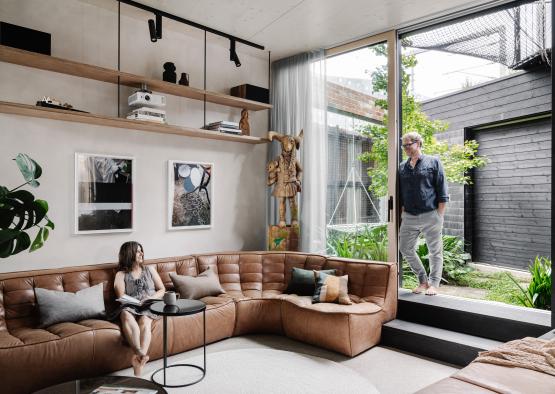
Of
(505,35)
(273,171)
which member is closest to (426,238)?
(273,171)

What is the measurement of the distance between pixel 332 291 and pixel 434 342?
3.01 feet

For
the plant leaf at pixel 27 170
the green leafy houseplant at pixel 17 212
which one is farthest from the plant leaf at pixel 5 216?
the plant leaf at pixel 27 170

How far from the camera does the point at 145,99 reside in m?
3.67

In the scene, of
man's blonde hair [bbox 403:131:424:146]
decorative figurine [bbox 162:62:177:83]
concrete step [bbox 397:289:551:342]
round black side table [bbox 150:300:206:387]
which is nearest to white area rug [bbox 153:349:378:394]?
round black side table [bbox 150:300:206:387]

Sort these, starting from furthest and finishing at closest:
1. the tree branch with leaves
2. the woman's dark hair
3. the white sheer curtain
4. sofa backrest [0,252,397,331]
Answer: the white sheer curtain, the tree branch with leaves, the woman's dark hair, sofa backrest [0,252,397,331]

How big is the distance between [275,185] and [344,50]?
1.74m

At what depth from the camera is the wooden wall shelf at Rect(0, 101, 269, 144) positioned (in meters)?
3.09

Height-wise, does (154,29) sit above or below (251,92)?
above

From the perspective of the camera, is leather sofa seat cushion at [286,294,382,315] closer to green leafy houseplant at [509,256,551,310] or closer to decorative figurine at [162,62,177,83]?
green leafy houseplant at [509,256,551,310]

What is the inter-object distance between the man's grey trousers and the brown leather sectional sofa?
0.35m

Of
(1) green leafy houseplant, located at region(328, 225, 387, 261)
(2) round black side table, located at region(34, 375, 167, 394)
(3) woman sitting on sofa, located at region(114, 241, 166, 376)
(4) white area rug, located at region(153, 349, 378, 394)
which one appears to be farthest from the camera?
(1) green leafy houseplant, located at region(328, 225, 387, 261)

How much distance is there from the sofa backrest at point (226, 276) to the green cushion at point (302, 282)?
0.22 metres

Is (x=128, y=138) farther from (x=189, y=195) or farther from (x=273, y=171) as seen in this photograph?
(x=273, y=171)

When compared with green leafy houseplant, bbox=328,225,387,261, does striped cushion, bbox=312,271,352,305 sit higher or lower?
lower
